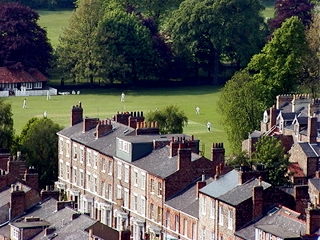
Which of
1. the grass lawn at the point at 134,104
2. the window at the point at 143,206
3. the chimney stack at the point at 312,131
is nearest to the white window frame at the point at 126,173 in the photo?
the window at the point at 143,206

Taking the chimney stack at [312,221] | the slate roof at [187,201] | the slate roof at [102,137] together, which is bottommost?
the slate roof at [187,201]

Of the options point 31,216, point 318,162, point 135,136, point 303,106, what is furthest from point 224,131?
point 31,216

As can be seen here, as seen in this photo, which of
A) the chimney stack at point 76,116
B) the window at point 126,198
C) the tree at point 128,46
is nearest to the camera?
the window at point 126,198

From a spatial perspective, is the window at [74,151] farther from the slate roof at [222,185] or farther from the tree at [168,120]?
the slate roof at [222,185]

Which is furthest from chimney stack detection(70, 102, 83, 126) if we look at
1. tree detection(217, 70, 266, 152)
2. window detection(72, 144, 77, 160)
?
tree detection(217, 70, 266, 152)

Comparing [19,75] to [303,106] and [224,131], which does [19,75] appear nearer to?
[224,131]

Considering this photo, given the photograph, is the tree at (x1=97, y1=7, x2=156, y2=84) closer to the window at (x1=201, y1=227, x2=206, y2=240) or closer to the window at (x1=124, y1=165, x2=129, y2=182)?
the window at (x1=124, y1=165, x2=129, y2=182)

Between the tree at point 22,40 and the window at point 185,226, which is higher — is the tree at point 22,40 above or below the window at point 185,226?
above
